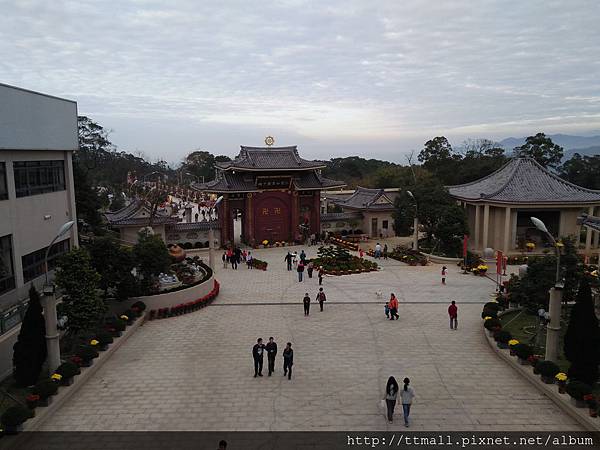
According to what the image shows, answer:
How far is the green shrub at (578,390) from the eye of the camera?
11406 mm

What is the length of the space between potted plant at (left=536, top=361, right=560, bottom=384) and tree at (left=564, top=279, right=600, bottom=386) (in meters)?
0.37

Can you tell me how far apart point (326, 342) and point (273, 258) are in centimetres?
1670

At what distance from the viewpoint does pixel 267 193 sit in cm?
3850

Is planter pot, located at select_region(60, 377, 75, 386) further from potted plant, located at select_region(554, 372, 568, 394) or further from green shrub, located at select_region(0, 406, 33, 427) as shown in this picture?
potted plant, located at select_region(554, 372, 568, 394)

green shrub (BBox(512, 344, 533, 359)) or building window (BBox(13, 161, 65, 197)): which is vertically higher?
building window (BBox(13, 161, 65, 197))

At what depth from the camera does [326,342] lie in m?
16.9

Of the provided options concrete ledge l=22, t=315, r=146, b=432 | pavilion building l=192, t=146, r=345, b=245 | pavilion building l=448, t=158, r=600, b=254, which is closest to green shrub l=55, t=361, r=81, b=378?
concrete ledge l=22, t=315, r=146, b=432

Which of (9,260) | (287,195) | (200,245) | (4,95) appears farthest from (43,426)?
(287,195)

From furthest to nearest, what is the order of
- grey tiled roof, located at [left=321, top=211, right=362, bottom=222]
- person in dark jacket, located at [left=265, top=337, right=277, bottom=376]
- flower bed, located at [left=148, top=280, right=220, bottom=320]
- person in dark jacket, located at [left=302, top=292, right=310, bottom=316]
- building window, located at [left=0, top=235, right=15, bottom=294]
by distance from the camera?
grey tiled roof, located at [left=321, top=211, right=362, bottom=222]
flower bed, located at [left=148, top=280, right=220, bottom=320]
person in dark jacket, located at [left=302, top=292, right=310, bottom=316]
building window, located at [left=0, top=235, right=15, bottom=294]
person in dark jacket, located at [left=265, top=337, right=277, bottom=376]

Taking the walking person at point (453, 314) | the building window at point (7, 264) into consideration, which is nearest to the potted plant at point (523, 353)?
the walking person at point (453, 314)

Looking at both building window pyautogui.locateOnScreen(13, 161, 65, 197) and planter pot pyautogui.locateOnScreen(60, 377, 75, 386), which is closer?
planter pot pyautogui.locateOnScreen(60, 377, 75, 386)

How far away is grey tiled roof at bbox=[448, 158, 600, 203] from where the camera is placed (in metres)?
34.1

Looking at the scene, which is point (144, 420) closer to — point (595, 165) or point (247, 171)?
point (247, 171)

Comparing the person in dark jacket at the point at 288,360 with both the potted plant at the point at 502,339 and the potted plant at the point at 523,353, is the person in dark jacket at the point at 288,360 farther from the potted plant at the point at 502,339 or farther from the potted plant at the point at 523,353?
the potted plant at the point at 502,339
